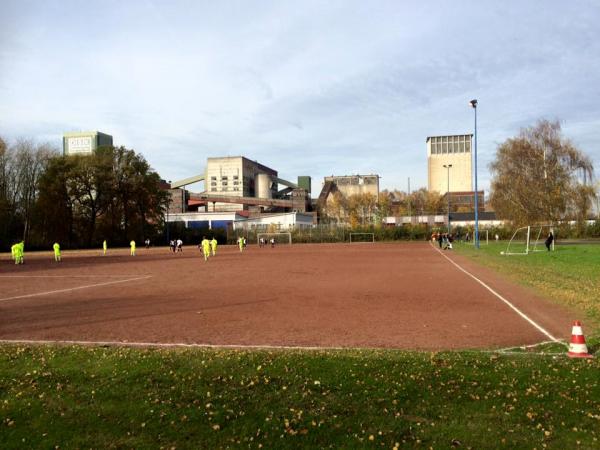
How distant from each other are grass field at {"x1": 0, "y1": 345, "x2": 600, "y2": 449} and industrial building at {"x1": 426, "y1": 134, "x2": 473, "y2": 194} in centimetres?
12628

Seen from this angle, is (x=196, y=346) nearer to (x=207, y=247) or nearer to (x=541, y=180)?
(x=207, y=247)

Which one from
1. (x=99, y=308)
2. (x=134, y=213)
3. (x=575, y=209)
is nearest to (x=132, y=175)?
(x=134, y=213)

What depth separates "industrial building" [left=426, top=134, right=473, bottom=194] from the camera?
424 feet

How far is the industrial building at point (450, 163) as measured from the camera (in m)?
129

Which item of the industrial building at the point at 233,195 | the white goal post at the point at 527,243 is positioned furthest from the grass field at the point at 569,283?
the industrial building at the point at 233,195

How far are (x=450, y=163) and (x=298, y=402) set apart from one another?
13396 cm

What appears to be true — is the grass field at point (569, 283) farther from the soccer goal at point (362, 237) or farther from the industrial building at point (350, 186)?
the industrial building at point (350, 186)

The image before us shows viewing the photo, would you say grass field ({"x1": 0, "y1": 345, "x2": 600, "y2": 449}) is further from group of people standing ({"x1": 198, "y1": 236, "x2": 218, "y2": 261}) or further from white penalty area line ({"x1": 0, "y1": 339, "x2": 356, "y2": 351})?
group of people standing ({"x1": 198, "y1": 236, "x2": 218, "y2": 261})

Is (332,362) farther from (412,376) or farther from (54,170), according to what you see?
(54,170)

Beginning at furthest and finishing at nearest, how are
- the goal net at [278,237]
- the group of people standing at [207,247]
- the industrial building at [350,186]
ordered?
the industrial building at [350,186]
the goal net at [278,237]
the group of people standing at [207,247]

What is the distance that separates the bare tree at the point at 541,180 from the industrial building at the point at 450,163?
268 ft

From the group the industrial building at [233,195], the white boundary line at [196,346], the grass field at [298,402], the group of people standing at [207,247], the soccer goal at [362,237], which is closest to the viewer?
the grass field at [298,402]

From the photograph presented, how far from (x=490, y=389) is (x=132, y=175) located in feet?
228

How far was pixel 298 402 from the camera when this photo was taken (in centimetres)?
479
